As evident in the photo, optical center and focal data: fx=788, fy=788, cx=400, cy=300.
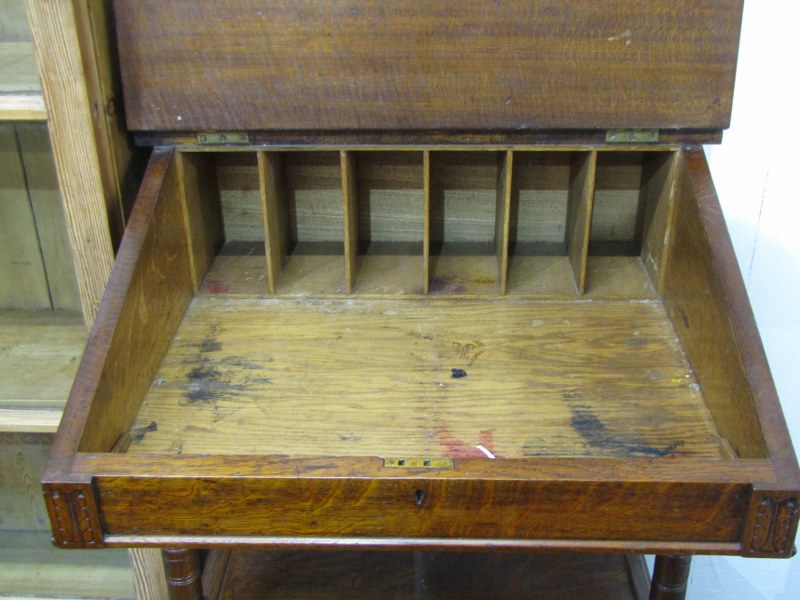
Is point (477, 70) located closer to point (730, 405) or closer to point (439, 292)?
point (439, 292)

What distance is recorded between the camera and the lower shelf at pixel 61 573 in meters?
1.51

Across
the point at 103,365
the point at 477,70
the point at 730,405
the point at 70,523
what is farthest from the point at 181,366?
the point at 730,405

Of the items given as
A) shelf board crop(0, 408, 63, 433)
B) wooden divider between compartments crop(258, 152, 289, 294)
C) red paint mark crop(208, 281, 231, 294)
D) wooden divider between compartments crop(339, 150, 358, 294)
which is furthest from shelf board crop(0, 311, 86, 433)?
wooden divider between compartments crop(339, 150, 358, 294)

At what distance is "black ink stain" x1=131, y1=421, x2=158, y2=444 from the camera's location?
99 cm

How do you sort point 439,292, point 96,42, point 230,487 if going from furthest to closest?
point 439,292, point 96,42, point 230,487

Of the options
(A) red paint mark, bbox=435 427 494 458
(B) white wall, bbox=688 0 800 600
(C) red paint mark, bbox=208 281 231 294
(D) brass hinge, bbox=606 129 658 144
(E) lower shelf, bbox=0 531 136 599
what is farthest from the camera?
(E) lower shelf, bbox=0 531 136 599

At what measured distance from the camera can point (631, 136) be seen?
3.78ft

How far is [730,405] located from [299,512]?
1.73 feet

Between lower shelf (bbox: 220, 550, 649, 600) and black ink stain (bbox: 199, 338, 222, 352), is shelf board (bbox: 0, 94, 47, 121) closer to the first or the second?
black ink stain (bbox: 199, 338, 222, 352)

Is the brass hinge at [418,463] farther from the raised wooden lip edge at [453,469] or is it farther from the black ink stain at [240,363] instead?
the black ink stain at [240,363]

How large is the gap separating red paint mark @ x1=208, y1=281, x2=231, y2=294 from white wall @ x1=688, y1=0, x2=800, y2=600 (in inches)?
36.8

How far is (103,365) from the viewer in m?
0.96

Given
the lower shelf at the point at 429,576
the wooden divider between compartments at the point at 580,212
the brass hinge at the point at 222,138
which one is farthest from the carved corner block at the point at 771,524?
the brass hinge at the point at 222,138

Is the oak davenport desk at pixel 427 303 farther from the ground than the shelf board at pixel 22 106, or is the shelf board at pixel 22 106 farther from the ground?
the shelf board at pixel 22 106
